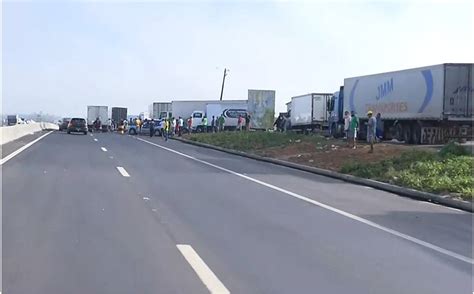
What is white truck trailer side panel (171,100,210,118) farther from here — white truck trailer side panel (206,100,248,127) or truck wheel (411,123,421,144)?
truck wheel (411,123,421,144)

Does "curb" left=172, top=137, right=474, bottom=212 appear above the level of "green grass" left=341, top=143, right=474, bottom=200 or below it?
below

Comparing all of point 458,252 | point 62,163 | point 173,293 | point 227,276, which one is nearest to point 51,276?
point 173,293

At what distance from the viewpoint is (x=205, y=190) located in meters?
15.4

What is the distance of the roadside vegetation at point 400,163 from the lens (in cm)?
1709

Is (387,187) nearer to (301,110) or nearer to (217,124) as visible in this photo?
(301,110)

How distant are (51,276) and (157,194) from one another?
7197 mm

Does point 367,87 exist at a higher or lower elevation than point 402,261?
higher

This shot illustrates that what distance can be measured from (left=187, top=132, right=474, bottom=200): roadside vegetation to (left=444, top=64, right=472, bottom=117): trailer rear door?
17.7 ft

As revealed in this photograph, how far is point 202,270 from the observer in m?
7.45

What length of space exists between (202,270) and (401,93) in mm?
28106

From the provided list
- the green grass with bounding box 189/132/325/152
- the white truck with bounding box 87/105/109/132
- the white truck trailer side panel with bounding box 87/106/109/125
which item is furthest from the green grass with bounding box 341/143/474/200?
the white truck trailer side panel with bounding box 87/106/109/125

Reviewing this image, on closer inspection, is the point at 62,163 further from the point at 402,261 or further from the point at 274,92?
the point at 274,92

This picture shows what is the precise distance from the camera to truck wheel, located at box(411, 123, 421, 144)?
3225 centimetres

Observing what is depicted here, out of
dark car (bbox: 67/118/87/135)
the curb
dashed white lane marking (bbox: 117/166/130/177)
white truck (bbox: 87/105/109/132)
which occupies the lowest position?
the curb
